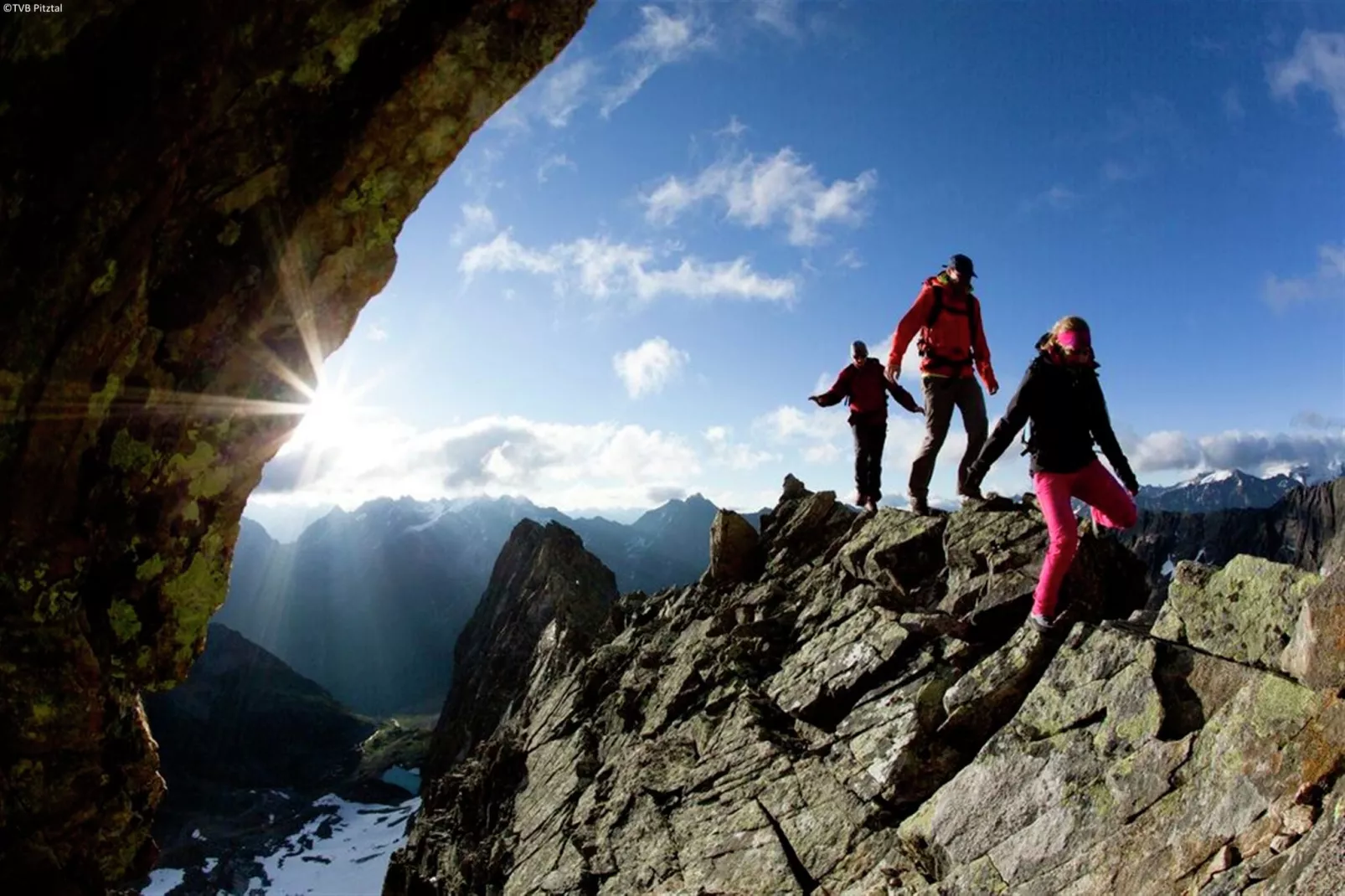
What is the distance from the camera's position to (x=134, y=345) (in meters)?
10.8

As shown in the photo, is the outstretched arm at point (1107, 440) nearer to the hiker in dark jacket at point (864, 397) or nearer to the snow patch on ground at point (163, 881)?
the hiker in dark jacket at point (864, 397)

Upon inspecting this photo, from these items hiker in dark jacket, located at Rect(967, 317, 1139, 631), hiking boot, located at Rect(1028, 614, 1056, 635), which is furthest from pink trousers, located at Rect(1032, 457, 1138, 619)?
hiking boot, located at Rect(1028, 614, 1056, 635)

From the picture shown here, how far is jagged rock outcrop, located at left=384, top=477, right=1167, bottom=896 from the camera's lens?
1545 centimetres

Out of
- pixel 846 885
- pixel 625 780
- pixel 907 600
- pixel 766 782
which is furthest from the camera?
pixel 625 780

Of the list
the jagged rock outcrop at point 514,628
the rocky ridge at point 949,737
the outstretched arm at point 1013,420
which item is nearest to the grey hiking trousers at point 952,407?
the rocky ridge at point 949,737

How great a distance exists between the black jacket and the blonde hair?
45 cm

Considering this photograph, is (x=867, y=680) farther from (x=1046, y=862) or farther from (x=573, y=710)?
(x=573, y=710)

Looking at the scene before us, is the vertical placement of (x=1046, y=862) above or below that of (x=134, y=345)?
below

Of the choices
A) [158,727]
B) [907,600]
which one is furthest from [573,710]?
[158,727]

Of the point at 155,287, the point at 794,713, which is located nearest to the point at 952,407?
the point at 794,713

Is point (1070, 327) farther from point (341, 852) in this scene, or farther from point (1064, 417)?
point (341, 852)

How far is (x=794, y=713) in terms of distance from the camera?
20.1 metres

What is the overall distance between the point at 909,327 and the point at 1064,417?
5.78 meters

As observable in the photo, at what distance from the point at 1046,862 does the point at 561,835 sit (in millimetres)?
17434
